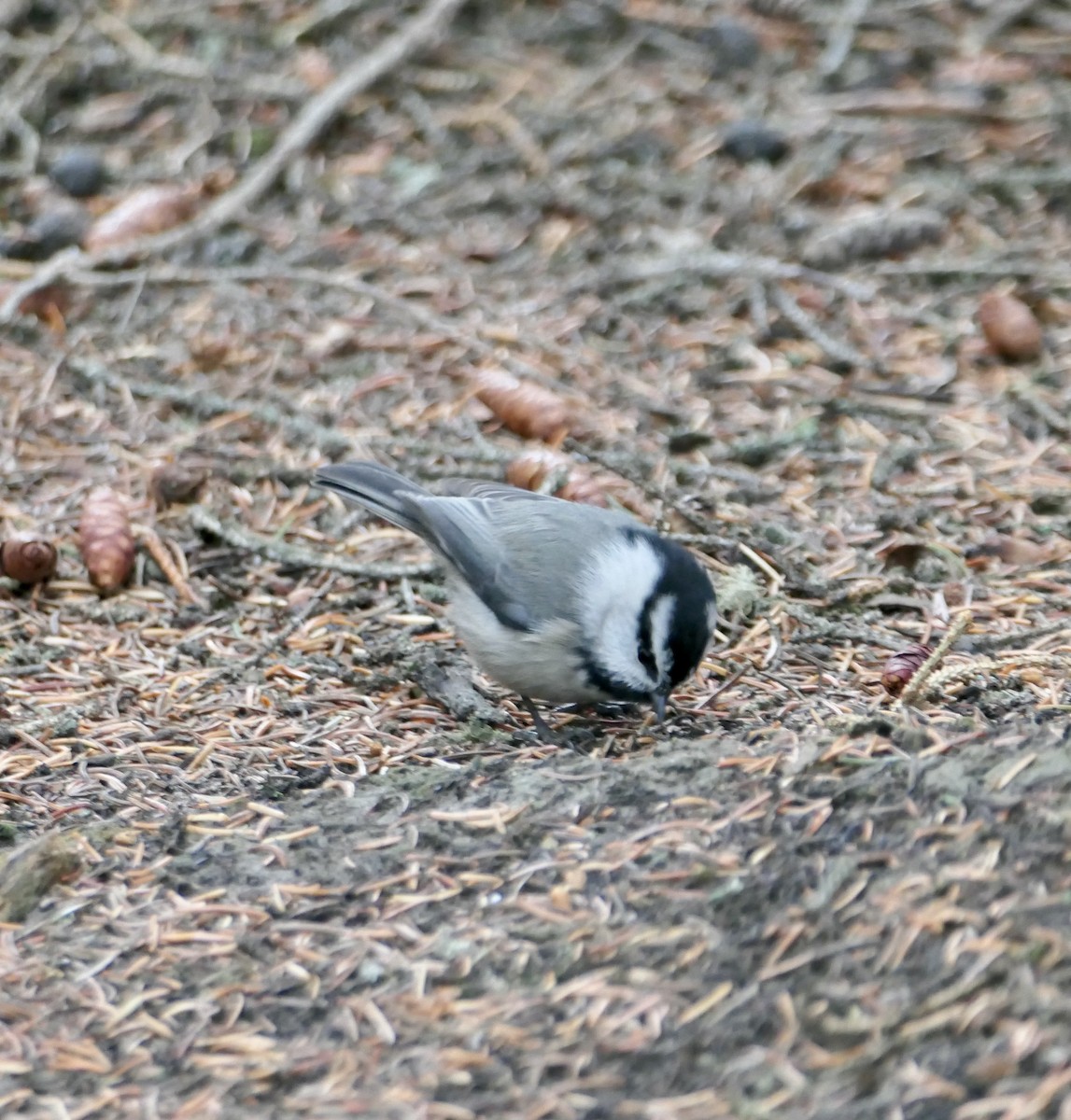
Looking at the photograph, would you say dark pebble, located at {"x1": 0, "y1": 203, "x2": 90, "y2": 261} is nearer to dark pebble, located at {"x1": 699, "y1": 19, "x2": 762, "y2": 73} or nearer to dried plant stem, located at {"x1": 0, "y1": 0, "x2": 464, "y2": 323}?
dried plant stem, located at {"x1": 0, "y1": 0, "x2": 464, "y2": 323}

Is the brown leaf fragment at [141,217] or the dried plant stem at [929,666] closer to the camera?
the dried plant stem at [929,666]

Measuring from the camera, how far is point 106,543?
4.74 meters

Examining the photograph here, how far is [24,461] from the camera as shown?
17.9 ft

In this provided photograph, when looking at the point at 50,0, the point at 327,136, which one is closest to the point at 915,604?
the point at 327,136

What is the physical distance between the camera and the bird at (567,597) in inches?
145

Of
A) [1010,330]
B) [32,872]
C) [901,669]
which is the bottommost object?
[1010,330]

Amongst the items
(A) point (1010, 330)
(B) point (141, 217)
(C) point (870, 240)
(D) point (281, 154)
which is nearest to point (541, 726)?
(A) point (1010, 330)

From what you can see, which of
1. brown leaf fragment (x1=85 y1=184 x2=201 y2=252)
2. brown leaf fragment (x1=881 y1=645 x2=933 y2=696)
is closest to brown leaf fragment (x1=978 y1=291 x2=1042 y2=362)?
brown leaf fragment (x1=881 y1=645 x2=933 y2=696)

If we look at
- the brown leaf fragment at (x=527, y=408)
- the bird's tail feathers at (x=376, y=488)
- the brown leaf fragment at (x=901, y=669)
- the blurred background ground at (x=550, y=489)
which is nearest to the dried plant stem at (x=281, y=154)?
the blurred background ground at (x=550, y=489)

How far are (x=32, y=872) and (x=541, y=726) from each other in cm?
141

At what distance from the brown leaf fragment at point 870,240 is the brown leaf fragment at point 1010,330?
79 cm

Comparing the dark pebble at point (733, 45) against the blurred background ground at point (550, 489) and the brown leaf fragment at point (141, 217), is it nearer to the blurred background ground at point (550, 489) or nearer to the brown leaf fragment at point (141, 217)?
the blurred background ground at point (550, 489)

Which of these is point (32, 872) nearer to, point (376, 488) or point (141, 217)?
point (376, 488)

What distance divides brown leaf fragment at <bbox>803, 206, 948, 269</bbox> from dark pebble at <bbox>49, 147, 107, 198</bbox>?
132 inches
